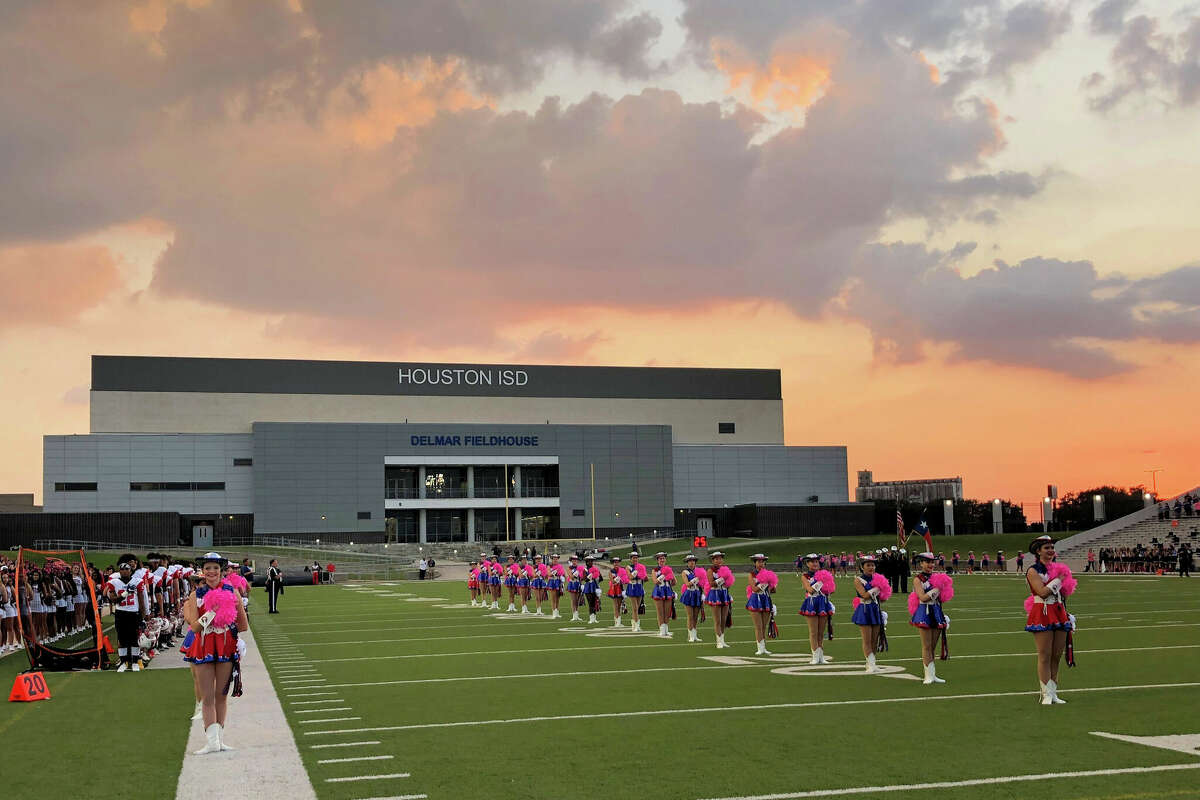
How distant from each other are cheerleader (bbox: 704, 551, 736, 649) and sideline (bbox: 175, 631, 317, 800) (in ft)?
28.6

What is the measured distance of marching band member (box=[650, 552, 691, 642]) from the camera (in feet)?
77.4

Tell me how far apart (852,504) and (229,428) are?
58080 mm

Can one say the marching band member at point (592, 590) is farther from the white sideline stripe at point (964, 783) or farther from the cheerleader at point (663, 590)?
the white sideline stripe at point (964, 783)

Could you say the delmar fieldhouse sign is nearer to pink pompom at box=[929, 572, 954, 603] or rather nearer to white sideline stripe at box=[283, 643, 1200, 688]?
white sideline stripe at box=[283, 643, 1200, 688]

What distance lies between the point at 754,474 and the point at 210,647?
10509cm

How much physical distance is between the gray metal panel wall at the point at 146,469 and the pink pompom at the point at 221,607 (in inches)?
3665

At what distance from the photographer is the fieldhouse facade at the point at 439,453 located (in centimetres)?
9981

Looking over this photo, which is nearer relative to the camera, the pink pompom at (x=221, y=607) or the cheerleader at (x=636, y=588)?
the pink pompom at (x=221, y=607)

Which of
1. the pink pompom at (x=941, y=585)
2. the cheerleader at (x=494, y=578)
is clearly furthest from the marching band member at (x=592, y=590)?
the pink pompom at (x=941, y=585)

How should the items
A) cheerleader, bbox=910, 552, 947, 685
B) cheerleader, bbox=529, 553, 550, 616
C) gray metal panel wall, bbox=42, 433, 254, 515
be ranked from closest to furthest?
cheerleader, bbox=910, 552, 947, 685 → cheerleader, bbox=529, 553, 550, 616 → gray metal panel wall, bbox=42, 433, 254, 515

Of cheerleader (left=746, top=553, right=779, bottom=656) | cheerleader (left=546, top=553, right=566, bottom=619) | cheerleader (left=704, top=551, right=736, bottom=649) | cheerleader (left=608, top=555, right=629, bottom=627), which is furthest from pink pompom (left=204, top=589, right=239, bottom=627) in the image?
cheerleader (left=546, top=553, right=566, bottom=619)

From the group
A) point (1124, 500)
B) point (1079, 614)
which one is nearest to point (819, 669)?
point (1079, 614)

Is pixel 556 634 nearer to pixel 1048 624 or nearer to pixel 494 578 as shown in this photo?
pixel 494 578

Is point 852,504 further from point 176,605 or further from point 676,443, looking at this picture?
point 176,605
